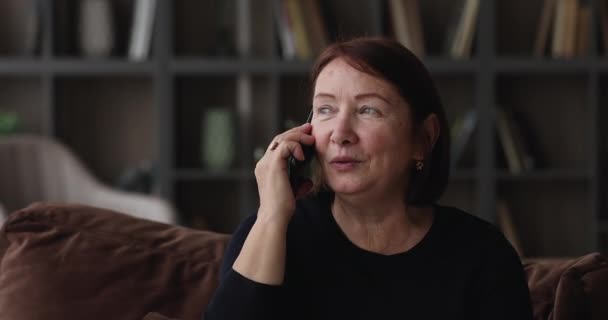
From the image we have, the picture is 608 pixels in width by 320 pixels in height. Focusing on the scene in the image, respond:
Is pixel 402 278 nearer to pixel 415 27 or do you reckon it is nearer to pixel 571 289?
pixel 571 289

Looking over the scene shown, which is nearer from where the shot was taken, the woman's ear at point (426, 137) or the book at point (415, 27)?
the woman's ear at point (426, 137)

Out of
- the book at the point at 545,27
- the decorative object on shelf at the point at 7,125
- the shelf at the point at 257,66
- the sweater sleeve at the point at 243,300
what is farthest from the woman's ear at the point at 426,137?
the decorative object on shelf at the point at 7,125

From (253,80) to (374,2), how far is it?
70 cm

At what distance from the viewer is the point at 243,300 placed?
145 cm

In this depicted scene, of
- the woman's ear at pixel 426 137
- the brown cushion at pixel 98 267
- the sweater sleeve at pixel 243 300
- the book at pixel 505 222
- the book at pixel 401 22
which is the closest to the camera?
the sweater sleeve at pixel 243 300

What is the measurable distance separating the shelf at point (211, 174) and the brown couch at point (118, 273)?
94.7 inches

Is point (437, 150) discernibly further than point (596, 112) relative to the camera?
No

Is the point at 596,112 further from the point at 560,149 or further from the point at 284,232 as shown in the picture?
the point at 284,232

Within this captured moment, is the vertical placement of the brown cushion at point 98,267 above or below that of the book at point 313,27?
below

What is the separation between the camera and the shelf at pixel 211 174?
4098 millimetres

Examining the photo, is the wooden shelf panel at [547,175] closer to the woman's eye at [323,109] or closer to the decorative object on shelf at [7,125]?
the decorative object on shelf at [7,125]

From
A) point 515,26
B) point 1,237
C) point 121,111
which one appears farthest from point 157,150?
point 1,237

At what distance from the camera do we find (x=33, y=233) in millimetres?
1630

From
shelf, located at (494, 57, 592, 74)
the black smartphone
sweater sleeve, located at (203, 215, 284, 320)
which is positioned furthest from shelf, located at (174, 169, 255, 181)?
sweater sleeve, located at (203, 215, 284, 320)
